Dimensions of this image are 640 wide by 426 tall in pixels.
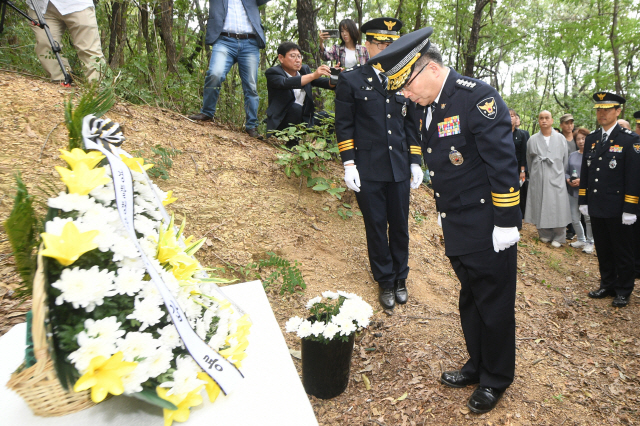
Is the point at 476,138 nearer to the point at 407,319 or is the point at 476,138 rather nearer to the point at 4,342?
the point at 407,319

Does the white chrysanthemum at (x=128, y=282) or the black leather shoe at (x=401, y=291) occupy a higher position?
the white chrysanthemum at (x=128, y=282)

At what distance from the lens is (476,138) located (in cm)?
211

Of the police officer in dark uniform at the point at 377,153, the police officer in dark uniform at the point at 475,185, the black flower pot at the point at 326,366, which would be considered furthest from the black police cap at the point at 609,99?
the black flower pot at the point at 326,366

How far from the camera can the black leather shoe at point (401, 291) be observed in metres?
3.39

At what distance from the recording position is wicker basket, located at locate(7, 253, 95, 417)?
0.92 metres

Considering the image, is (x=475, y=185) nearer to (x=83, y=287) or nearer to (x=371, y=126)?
(x=371, y=126)

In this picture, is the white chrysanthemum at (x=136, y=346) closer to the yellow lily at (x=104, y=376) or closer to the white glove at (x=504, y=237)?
the yellow lily at (x=104, y=376)

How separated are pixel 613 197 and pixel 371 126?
2.73 m

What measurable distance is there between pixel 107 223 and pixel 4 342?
65 centimetres

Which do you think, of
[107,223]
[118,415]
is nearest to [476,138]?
[107,223]

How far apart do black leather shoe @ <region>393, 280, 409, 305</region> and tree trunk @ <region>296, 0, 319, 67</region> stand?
12.0ft

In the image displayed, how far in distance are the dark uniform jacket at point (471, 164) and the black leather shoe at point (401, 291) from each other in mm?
1179

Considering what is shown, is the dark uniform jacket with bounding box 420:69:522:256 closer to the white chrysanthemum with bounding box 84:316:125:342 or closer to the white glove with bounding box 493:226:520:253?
the white glove with bounding box 493:226:520:253

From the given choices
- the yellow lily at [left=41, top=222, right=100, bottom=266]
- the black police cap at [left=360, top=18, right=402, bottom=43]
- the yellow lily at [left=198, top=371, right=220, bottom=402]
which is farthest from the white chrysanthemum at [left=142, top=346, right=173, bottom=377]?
the black police cap at [left=360, top=18, right=402, bottom=43]
